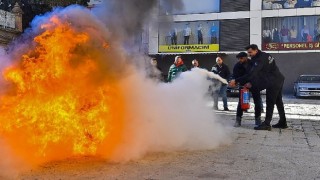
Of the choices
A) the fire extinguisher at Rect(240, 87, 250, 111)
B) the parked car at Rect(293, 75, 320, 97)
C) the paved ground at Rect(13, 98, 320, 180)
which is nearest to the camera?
the paved ground at Rect(13, 98, 320, 180)

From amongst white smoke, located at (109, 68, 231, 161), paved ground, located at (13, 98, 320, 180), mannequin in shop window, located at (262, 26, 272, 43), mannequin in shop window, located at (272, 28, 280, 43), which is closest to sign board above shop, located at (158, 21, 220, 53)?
mannequin in shop window, located at (262, 26, 272, 43)

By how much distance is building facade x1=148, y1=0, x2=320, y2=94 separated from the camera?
96.7 feet

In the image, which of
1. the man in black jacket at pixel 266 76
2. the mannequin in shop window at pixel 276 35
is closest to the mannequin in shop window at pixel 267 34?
the mannequin in shop window at pixel 276 35

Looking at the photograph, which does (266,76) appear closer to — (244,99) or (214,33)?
(244,99)

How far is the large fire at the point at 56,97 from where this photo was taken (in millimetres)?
5156

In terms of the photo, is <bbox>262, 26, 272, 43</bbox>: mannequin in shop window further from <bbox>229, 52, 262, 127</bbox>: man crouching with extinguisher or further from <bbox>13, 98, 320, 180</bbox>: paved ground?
<bbox>13, 98, 320, 180</bbox>: paved ground

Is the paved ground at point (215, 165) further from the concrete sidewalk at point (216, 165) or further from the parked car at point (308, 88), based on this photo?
the parked car at point (308, 88)

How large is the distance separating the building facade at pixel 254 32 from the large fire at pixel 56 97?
23209 mm

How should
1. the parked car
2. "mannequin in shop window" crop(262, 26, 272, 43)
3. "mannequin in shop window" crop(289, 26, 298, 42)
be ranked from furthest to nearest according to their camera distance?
1. "mannequin in shop window" crop(262, 26, 272, 43)
2. "mannequin in shop window" crop(289, 26, 298, 42)
3. the parked car

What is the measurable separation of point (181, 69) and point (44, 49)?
701 cm

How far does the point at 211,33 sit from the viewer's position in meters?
31.3

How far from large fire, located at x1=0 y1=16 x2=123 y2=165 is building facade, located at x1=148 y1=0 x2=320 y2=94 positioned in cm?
2321

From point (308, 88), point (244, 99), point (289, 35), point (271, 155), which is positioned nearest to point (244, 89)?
point (244, 99)

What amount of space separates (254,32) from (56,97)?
87.8 feet
